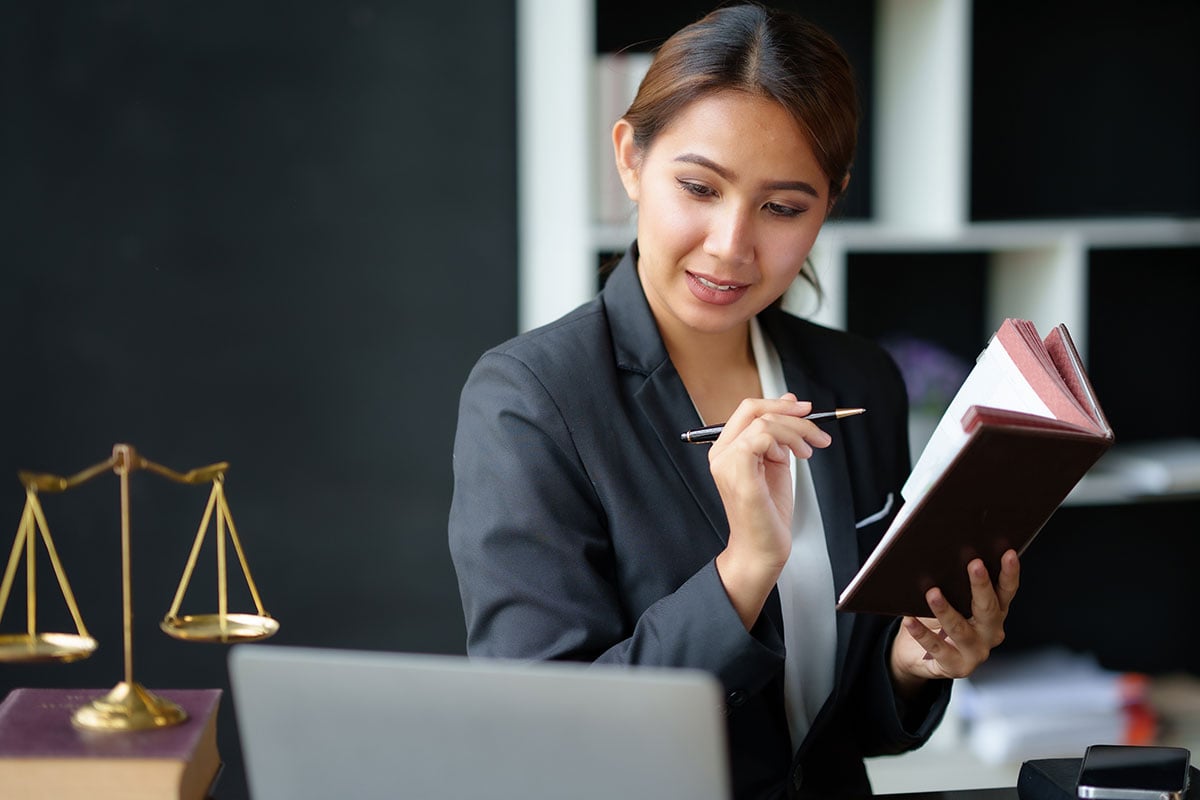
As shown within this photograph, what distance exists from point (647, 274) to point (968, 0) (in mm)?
1447

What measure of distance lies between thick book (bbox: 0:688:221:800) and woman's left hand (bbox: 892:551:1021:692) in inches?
28.3

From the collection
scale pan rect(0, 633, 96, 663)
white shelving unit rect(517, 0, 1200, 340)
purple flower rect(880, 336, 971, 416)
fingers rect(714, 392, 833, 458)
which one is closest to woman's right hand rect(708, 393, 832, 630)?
fingers rect(714, 392, 833, 458)

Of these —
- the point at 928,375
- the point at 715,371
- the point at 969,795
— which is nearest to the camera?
the point at 969,795

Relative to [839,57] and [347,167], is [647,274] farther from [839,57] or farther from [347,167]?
[347,167]

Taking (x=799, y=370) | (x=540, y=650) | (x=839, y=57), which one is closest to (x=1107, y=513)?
(x=799, y=370)

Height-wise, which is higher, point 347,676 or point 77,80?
point 77,80

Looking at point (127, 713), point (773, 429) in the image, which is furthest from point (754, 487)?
point (127, 713)

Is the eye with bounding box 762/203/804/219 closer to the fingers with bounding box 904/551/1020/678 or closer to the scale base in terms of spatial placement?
the fingers with bounding box 904/551/1020/678

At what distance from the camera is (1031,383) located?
125cm

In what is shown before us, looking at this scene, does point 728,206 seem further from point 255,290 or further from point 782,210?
point 255,290

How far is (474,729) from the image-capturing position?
0.92 m

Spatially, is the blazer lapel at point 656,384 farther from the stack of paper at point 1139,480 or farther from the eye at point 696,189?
the stack of paper at point 1139,480

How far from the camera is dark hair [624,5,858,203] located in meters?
1.50

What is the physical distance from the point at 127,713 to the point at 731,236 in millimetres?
767
